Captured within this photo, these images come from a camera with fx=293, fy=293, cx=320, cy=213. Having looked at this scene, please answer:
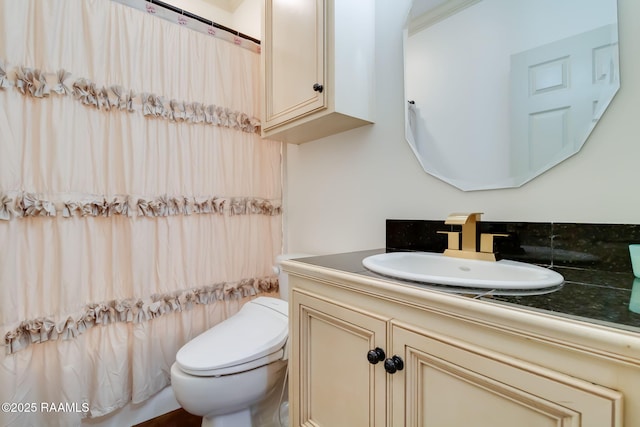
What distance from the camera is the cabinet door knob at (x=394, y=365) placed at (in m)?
0.58

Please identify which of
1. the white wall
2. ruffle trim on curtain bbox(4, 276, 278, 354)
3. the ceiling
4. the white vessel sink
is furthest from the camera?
the ceiling

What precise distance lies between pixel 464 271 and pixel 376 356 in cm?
39

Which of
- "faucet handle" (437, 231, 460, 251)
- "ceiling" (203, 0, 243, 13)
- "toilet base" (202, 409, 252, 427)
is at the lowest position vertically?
"toilet base" (202, 409, 252, 427)

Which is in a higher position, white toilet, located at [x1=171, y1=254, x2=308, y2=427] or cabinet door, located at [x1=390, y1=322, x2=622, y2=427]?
cabinet door, located at [x1=390, y1=322, x2=622, y2=427]

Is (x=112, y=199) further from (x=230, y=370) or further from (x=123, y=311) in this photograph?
(x=230, y=370)

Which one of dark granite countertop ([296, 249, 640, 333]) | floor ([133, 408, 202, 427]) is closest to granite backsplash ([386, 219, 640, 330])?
dark granite countertop ([296, 249, 640, 333])

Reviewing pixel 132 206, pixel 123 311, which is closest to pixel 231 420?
pixel 123 311

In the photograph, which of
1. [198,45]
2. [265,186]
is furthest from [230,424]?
[198,45]

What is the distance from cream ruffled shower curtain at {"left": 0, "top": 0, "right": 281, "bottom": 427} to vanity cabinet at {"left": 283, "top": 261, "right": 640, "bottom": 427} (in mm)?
851

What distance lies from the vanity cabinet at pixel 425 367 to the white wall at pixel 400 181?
526 mm

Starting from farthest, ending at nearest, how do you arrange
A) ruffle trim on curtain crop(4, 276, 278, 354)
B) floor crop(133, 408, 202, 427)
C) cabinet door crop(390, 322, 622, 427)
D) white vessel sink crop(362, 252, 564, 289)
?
floor crop(133, 408, 202, 427) < ruffle trim on curtain crop(4, 276, 278, 354) < white vessel sink crop(362, 252, 564, 289) < cabinet door crop(390, 322, 622, 427)

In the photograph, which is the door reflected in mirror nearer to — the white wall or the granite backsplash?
the white wall

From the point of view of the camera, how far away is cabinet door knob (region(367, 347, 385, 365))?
0.61 m

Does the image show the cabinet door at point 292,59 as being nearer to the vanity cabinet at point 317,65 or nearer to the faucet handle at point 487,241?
the vanity cabinet at point 317,65
